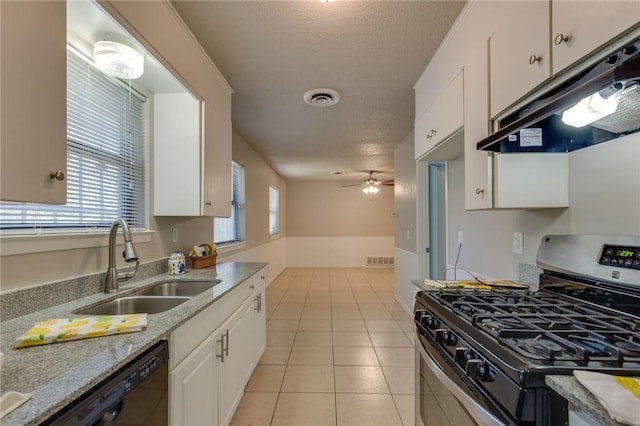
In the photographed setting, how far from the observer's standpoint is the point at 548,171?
1.37 meters

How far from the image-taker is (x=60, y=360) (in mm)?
799

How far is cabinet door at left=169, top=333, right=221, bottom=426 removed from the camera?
1138 mm

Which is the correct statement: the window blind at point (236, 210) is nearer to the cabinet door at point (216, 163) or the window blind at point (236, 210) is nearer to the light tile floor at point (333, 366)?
the light tile floor at point (333, 366)

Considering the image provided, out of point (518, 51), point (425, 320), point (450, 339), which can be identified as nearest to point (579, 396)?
point (450, 339)

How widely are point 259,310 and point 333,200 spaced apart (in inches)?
244

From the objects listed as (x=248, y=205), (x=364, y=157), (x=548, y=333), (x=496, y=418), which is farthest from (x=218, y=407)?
(x=364, y=157)

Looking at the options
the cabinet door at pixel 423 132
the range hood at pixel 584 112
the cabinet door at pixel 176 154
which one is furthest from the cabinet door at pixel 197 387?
the cabinet door at pixel 423 132

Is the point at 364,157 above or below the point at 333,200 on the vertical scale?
above

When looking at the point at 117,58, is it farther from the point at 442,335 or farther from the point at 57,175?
the point at 442,335

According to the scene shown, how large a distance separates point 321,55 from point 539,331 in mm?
2031

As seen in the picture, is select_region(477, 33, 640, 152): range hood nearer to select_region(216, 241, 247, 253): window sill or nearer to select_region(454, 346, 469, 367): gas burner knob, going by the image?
select_region(454, 346, 469, 367): gas burner knob

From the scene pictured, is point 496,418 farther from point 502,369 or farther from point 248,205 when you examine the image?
point 248,205

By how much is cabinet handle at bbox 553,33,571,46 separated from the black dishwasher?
1695 millimetres

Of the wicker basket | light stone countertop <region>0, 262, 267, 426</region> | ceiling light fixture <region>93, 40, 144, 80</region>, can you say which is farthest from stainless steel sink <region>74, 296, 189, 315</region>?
ceiling light fixture <region>93, 40, 144, 80</region>
